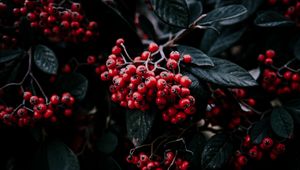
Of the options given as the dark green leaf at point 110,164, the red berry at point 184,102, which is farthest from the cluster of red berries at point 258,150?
the dark green leaf at point 110,164

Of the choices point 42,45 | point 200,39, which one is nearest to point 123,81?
point 42,45

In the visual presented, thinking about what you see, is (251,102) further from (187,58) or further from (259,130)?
(187,58)

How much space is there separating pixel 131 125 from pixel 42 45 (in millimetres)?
492

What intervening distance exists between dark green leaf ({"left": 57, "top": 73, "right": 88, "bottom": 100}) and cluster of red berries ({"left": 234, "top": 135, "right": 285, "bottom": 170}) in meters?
0.61

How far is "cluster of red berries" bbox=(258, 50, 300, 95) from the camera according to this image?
1.08m

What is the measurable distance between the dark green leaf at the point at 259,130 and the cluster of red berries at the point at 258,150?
0.02 m

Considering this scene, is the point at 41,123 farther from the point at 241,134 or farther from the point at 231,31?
the point at 231,31

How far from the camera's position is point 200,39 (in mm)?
1368

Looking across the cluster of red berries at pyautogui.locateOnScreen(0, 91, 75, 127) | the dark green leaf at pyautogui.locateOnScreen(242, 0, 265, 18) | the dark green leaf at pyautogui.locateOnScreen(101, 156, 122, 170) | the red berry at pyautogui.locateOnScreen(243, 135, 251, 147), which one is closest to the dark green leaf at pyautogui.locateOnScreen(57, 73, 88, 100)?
the cluster of red berries at pyautogui.locateOnScreen(0, 91, 75, 127)

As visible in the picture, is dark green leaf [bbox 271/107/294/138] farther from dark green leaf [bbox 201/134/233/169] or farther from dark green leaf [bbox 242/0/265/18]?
dark green leaf [bbox 242/0/265/18]

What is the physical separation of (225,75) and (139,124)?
0.32 meters

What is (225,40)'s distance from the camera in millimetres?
1256

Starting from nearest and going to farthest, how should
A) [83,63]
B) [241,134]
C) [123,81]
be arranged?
[123,81] → [241,134] → [83,63]

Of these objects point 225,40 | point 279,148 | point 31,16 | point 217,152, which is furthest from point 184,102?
point 31,16
